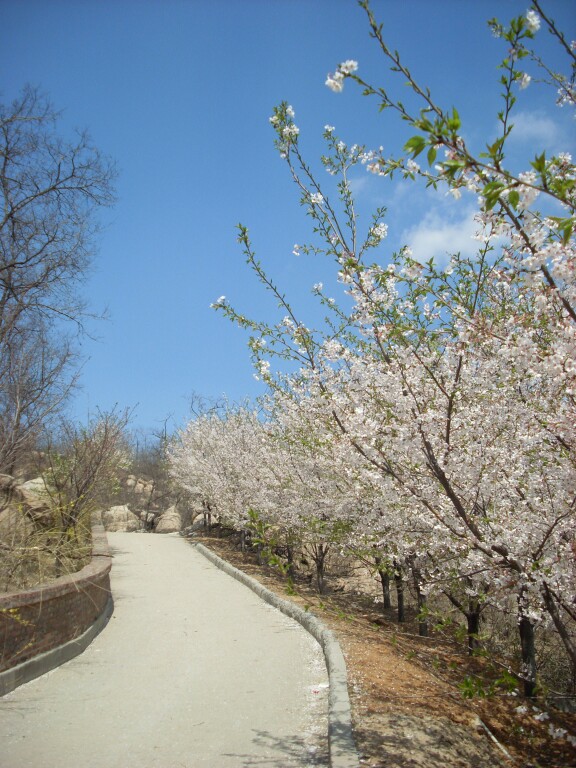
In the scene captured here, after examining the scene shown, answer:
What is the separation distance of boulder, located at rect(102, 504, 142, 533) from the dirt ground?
2410 cm

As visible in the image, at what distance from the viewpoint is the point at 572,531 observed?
4.49m

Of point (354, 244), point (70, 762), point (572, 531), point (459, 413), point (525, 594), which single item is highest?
point (354, 244)

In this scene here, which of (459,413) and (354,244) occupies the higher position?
(354,244)

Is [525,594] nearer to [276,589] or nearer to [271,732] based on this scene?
[271,732]

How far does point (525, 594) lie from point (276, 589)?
7.51 metres

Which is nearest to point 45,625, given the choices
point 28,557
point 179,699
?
point 28,557

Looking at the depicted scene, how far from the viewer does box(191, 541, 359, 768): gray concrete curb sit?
13.4ft

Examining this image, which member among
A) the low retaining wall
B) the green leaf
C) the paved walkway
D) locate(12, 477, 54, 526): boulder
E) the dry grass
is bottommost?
the paved walkway

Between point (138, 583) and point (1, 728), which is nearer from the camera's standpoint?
point (1, 728)

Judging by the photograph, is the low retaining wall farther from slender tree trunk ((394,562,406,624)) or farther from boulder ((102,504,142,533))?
boulder ((102,504,142,533))

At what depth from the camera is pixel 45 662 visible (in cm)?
608

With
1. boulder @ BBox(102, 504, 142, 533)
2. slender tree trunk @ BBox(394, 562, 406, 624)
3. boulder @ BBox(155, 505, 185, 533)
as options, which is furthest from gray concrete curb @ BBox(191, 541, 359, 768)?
boulder @ BBox(102, 504, 142, 533)

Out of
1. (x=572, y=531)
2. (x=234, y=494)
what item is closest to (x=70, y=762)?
(x=572, y=531)

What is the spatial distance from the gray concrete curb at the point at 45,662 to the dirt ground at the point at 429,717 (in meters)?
2.86
